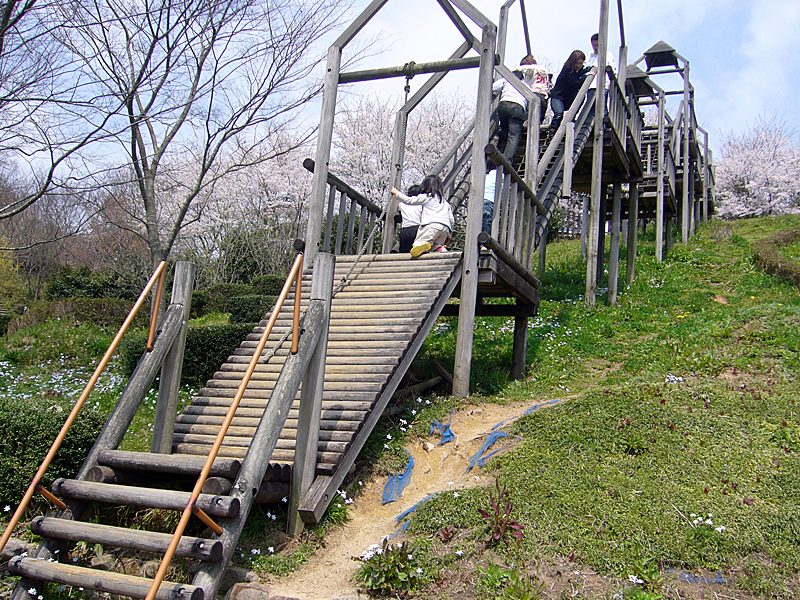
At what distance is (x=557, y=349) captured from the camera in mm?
8070

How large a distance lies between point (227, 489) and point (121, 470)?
34.3 inches

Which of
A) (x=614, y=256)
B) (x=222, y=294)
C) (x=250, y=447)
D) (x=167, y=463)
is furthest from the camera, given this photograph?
(x=222, y=294)

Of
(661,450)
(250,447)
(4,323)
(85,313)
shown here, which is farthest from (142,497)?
(4,323)

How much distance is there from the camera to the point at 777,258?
34.6 ft

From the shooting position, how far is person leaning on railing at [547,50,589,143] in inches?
381

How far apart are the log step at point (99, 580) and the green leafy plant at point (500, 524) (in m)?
1.62

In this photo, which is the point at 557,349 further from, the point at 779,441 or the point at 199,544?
the point at 199,544

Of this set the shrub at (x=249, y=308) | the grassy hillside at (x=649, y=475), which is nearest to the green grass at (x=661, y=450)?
the grassy hillside at (x=649, y=475)

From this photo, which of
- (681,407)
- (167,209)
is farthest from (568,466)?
(167,209)

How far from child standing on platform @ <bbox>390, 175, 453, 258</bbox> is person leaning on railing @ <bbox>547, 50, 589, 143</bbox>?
3.82 meters

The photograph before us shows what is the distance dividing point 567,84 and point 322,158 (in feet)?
16.4

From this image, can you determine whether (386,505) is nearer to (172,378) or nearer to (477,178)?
(172,378)

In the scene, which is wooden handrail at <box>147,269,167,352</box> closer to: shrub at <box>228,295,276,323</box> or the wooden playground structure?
the wooden playground structure

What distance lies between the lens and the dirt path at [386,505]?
361 centimetres
